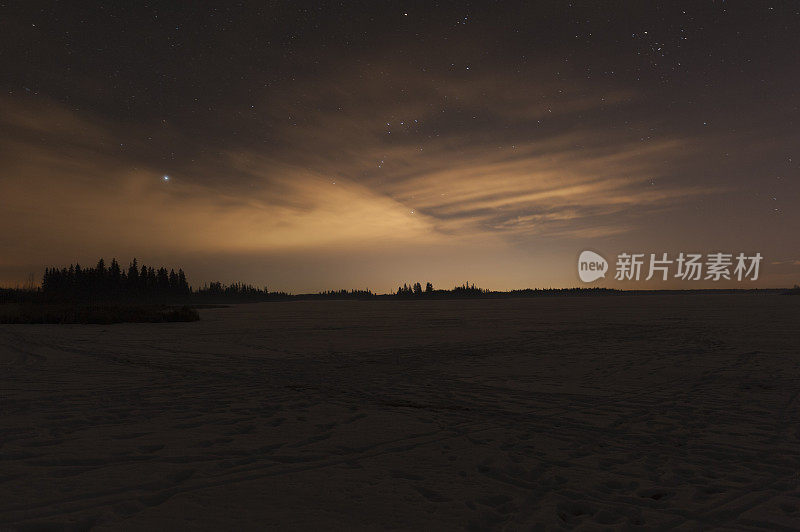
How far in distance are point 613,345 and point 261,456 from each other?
57.9ft

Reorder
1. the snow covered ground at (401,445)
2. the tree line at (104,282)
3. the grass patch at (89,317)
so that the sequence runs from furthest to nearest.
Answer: the tree line at (104,282), the grass patch at (89,317), the snow covered ground at (401,445)

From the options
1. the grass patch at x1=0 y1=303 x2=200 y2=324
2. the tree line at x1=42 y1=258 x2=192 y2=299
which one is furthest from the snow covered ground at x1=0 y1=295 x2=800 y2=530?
the tree line at x1=42 y1=258 x2=192 y2=299

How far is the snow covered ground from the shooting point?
4.73m

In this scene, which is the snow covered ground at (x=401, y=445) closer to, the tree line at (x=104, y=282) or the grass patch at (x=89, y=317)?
the grass patch at (x=89, y=317)

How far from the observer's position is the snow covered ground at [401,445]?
15.5 ft

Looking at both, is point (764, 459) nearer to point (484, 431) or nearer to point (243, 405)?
point (484, 431)

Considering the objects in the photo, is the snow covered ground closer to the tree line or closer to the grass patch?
the grass patch

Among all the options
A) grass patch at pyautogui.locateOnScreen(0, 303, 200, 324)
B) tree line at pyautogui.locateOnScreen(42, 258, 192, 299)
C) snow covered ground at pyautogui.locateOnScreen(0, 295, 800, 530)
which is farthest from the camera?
tree line at pyautogui.locateOnScreen(42, 258, 192, 299)

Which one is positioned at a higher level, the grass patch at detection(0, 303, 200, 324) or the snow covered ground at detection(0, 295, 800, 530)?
the snow covered ground at detection(0, 295, 800, 530)

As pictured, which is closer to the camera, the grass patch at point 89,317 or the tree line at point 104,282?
the grass patch at point 89,317

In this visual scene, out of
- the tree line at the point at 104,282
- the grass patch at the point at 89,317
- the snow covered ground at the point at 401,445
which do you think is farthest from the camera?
the tree line at the point at 104,282

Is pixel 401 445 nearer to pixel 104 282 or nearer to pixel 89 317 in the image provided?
pixel 89 317

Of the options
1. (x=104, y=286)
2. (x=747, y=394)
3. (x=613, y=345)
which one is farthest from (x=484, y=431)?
(x=104, y=286)

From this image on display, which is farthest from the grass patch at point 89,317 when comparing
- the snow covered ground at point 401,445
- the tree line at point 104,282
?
the tree line at point 104,282
